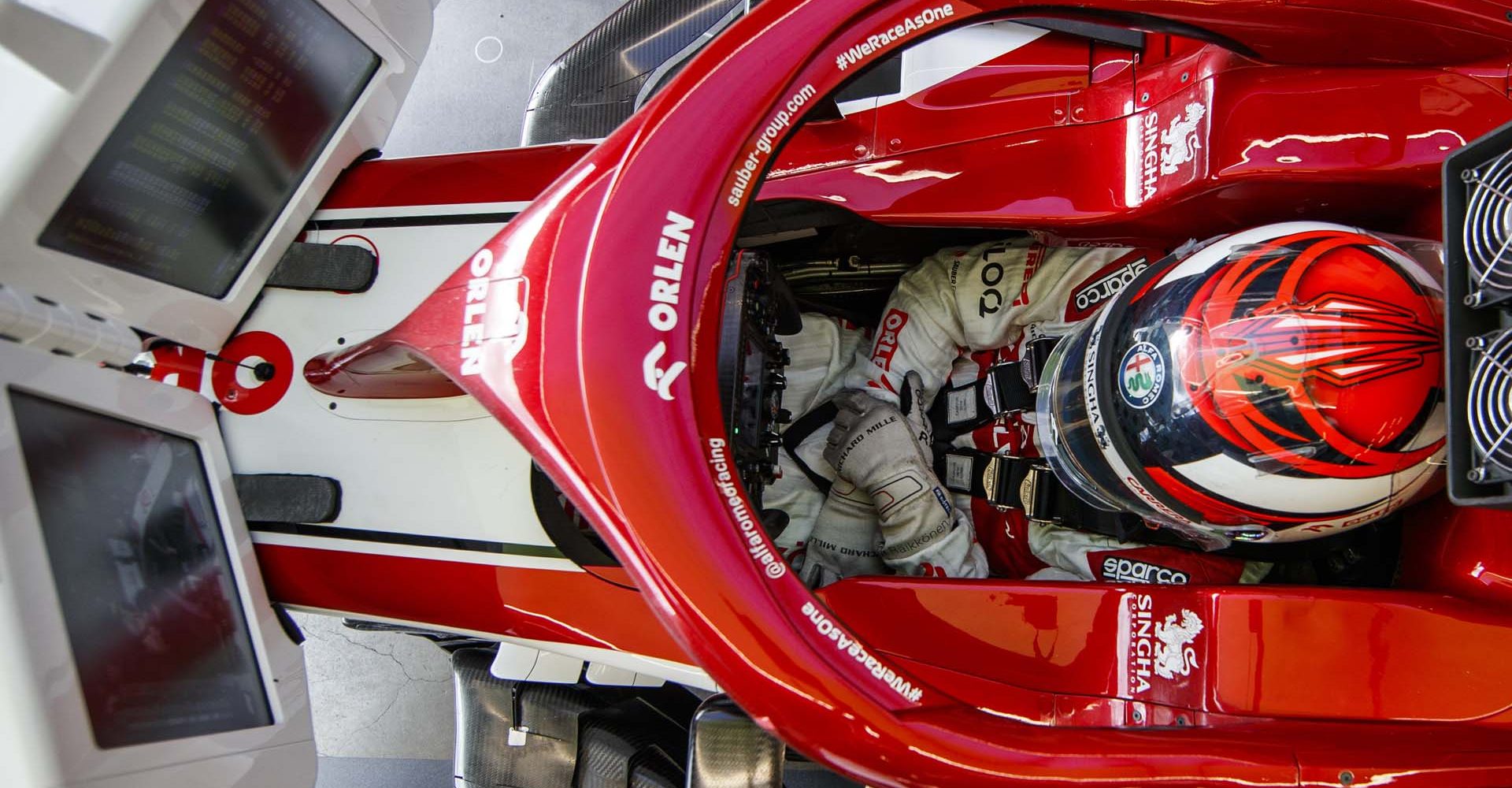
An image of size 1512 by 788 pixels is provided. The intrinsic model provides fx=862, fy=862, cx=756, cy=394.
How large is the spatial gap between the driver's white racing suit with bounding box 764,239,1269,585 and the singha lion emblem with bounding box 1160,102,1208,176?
7.0 inches

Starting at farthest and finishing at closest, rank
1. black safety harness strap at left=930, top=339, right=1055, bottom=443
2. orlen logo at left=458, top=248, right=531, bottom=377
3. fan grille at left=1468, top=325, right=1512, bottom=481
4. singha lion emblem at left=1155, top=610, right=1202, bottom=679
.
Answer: black safety harness strap at left=930, top=339, right=1055, bottom=443, singha lion emblem at left=1155, top=610, right=1202, bottom=679, orlen logo at left=458, top=248, right=531, bottom=377, fan grille at left=1468, top=325, right=1512, bottom=481

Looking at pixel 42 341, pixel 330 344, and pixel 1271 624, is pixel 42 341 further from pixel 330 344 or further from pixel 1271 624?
pixel 1271 624

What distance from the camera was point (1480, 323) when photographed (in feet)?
2.46

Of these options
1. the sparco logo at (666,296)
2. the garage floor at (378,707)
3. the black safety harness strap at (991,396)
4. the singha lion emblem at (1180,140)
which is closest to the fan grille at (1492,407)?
the singha lion emblem at (1180,140)

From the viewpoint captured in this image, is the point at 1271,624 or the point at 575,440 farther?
the point at 1271,624

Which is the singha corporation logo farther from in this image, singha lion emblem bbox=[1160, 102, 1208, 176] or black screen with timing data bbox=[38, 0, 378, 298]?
black screen with timing data bbox=[38, 0, 378, 298]

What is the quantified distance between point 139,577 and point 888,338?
3.36ft

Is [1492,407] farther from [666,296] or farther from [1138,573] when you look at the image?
[666,296]

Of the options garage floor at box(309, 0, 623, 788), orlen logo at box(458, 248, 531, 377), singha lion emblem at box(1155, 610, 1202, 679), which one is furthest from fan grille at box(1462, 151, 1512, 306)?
garage floor at box(309, 0, 623, 788)

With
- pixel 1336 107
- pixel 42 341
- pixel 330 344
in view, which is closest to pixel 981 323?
pixel 1336 107

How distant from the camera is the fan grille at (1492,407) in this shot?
2.30 ft

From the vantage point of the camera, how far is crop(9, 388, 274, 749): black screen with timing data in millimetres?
896

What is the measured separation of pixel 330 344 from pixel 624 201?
0.73 m

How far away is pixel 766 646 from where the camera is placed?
71 cm
